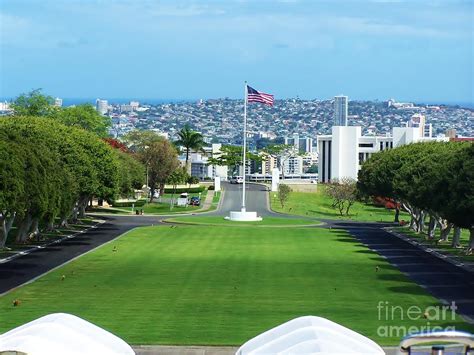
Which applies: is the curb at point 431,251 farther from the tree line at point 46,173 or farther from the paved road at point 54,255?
the tree line at point 46,173

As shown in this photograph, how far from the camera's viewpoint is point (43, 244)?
70188mm

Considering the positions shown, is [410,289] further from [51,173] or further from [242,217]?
[242,217]

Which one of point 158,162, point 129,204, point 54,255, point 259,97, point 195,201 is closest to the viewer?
point 54,255

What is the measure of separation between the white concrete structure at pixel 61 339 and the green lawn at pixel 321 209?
92.2 m

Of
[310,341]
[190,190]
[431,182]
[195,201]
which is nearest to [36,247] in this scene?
[431,182]

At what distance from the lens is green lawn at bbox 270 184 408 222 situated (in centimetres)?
11511

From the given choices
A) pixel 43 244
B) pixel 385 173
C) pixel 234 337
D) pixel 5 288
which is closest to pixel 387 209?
pixel 385 173

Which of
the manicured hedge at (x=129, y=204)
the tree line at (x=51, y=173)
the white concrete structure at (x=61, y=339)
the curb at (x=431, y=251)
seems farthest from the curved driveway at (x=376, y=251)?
the white concrete structure at (x=61, y=339)

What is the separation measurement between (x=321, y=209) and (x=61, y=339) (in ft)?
355

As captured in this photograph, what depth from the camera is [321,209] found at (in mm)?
124500

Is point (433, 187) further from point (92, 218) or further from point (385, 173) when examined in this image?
point (92, 218)

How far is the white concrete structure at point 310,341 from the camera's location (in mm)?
16000

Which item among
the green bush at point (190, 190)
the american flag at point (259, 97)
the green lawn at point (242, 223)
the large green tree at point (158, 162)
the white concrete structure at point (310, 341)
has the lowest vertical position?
the green lawn at point (242, 223)

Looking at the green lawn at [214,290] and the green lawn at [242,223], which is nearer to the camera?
the green lawn at [214,290]
